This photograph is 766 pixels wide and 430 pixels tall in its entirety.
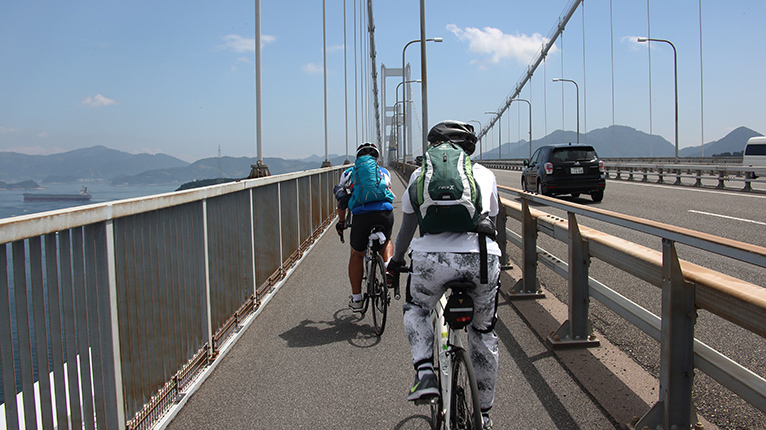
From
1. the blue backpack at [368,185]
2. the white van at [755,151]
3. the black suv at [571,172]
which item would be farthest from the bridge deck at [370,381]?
the white van at [755,151]

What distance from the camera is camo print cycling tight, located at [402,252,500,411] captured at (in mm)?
2777

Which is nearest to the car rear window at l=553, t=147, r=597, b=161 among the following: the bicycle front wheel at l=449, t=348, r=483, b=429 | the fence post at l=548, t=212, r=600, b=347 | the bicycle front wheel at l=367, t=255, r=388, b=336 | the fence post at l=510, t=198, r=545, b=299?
the fence post at l=510, t=198, r=545, b=299

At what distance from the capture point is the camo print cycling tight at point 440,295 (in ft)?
9.11

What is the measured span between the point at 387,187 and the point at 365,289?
3.23 ft

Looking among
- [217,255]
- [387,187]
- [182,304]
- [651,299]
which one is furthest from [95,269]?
[651,299]

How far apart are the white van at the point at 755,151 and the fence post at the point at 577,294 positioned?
29792mm

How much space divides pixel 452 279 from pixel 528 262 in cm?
345

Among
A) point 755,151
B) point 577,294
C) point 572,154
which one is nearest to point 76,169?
point 577,294

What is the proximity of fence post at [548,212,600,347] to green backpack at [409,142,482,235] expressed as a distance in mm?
1948

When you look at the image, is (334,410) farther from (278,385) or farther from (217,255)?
(217,255)

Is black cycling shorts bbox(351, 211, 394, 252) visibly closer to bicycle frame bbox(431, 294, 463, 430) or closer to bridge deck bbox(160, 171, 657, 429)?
bridge deck bbox(160, 171, 657, 429)

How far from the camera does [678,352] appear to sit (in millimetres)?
2910

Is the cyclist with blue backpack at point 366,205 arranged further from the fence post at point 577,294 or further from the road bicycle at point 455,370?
the road bicycle at point 455,370

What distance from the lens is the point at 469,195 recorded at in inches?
107
